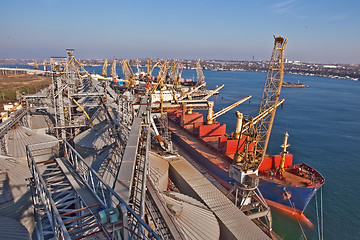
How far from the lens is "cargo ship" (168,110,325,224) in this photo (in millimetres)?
18438

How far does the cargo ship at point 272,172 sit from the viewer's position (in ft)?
60.5

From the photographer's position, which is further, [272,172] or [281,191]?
[272,172]

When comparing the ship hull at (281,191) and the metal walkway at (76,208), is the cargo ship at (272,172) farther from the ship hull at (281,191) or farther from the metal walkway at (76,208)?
the metal walkway at (76,208)

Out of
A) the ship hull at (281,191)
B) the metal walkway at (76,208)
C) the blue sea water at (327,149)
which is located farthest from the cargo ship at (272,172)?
the metal walkway at (76,208)

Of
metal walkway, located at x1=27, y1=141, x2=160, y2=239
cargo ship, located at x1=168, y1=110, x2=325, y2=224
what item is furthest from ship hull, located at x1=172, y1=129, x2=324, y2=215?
metal walkway, located at x1=27, y1=141, x2=160, y2=239

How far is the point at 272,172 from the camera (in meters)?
19.9

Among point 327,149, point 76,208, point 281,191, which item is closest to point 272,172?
point 281,191

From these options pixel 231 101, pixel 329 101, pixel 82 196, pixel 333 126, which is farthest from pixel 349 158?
pixel 329 101

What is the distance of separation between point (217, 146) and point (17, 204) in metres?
18.5

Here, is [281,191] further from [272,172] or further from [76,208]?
[76,208]

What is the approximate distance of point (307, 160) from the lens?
30.1 metres

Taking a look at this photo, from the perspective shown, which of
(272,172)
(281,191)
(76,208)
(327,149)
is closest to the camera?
(76,208)

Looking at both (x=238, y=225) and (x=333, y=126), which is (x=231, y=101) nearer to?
(x=333, y=126)

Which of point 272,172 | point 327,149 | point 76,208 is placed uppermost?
point 76,208
